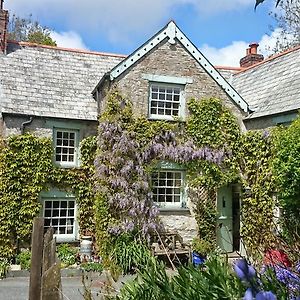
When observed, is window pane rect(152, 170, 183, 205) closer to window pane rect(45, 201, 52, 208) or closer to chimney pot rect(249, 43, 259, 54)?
window pane rect(45, 201, 52, 208)

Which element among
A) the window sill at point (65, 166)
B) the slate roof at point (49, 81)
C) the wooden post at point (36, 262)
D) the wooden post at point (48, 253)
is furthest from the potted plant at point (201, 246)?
the wooden post at point (36, 262)

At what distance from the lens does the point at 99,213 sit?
645 inches

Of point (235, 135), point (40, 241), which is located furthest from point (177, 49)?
point (40, 241)

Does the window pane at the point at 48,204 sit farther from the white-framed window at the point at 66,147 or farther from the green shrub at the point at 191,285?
the green shrub at the point at 191,285

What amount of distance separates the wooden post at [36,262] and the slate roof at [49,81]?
1257 cm

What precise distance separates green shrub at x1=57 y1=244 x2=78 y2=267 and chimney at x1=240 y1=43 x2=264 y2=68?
14262 mm

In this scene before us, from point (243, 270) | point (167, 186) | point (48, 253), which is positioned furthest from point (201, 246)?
point (243, 270)

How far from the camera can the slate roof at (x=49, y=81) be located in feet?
56.2

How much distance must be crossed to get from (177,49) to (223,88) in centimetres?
246

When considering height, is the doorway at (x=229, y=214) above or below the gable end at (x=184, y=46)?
below

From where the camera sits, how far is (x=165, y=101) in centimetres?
1783

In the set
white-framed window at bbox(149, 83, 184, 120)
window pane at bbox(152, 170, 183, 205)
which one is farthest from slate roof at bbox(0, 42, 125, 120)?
window pane at bbox(152, 170, 183, 205)

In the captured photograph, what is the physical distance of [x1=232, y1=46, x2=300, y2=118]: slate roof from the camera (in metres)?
17.3

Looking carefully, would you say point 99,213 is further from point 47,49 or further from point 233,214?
point 47,49
